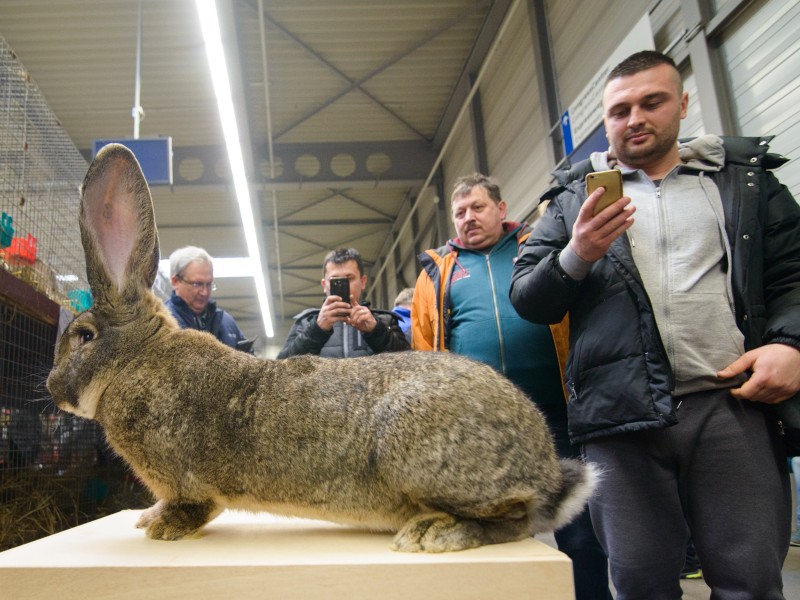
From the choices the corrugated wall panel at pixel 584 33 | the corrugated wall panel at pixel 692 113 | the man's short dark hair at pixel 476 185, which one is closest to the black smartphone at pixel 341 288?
the man's short dark hair at pixel 476 185

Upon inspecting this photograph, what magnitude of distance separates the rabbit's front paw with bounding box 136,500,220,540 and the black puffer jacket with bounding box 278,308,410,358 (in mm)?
1449

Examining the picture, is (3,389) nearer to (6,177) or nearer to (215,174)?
(6,177)

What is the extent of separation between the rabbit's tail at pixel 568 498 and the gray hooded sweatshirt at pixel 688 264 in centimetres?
44

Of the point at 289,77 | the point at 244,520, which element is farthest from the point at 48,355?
the point at 289,77

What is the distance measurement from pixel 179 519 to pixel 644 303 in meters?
1.33

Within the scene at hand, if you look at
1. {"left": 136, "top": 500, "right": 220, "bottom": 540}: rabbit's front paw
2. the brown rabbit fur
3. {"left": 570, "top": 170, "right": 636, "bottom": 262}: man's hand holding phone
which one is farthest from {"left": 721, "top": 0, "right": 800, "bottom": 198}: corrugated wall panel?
{"left": 136, "top": 500, "right": 220, "bottom": 540}: rabbit's front paw

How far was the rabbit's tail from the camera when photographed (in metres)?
1.49

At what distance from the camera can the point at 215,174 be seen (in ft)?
34.2

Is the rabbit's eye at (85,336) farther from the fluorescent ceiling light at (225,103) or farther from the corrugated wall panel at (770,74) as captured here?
the fluorescent ceiling light at (225,103)

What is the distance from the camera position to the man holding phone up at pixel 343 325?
2.93 m

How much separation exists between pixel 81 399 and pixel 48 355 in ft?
10.8

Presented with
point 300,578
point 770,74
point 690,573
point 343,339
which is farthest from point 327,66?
point 300,578

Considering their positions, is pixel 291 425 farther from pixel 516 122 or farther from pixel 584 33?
pixel 516 122

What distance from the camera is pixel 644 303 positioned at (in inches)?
71.0
